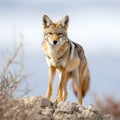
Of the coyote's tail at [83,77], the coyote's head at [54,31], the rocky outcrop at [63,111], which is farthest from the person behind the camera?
the coyote's tail at [83,77]

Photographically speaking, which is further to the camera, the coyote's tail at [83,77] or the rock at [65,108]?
the coyote's tail at [83,77]

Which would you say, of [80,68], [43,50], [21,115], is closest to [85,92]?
[80,68]

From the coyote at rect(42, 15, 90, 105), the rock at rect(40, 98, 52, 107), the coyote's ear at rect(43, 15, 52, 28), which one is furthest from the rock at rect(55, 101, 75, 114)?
the coyote's ear at rect(43, 15, 52, 28)

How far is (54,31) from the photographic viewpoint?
19969 mm

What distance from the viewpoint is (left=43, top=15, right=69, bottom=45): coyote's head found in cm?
1986

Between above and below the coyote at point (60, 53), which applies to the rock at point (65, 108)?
below

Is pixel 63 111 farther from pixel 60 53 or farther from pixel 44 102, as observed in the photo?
pixel 60 53

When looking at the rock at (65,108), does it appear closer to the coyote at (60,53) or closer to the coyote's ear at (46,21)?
the coyote at (60,53)

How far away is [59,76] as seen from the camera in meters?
20.3

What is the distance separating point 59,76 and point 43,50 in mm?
892

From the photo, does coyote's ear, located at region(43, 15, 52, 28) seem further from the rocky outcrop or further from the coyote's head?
the rocky outcrop

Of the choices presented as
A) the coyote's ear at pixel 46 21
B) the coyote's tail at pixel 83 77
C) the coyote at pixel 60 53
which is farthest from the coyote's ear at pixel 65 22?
the coyote's tail at pixel 83 77

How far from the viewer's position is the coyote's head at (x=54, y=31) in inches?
782

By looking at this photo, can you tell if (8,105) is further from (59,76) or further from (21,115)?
(59,76)
